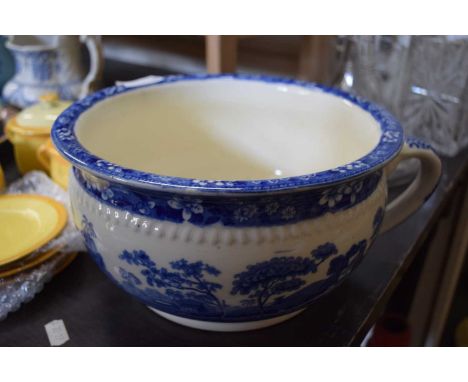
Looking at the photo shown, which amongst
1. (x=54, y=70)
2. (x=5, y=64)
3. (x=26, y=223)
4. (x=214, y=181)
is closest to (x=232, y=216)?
(x=214, y=181)

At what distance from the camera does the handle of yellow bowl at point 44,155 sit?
21.8 inches

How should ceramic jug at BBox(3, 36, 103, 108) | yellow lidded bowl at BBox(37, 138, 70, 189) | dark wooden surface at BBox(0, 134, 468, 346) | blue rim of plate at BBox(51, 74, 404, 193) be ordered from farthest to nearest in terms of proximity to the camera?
ceramic jug at BBox(3, 36, 103, 108) < yellow lidded bowl at BBox(37, 138, 70, 189) < dark wooden surface at BBox(0, 134, 468, 346) < blue rim of plate at BBox(51, 74, 404, 193)

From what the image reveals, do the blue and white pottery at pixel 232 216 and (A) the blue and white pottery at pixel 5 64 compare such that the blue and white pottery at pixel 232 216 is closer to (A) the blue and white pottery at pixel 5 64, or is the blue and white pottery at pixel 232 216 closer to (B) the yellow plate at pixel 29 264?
(B) the yellow plate at pixel 29 264

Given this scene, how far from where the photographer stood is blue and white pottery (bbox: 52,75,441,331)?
302mm

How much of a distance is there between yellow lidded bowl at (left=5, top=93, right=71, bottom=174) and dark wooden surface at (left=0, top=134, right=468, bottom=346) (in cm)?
17

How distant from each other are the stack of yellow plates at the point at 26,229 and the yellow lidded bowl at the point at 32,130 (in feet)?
0.30

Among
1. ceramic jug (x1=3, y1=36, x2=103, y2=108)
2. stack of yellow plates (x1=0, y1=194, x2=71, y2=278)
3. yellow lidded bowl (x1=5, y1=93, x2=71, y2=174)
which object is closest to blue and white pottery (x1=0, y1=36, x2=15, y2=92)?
ceramic jug (x1=3, y1=36, x2=103, y2=108)

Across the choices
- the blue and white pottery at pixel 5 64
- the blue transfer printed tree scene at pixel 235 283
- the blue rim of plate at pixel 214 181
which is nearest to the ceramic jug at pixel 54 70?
the blue and white pottery at pixel 5 64

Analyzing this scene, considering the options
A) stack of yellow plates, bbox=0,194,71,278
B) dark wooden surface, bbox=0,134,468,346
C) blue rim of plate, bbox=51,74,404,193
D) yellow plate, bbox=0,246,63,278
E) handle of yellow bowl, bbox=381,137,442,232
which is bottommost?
dark wooden surface, bbox=0,134,468,346

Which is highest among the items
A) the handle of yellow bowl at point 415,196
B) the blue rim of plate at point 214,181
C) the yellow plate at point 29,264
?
the blue rim of plate at point 214,181

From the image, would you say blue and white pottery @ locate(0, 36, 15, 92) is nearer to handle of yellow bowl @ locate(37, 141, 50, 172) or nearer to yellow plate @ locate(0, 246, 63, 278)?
handle of yellow bowl @ locate(37, 141, 50, 172)

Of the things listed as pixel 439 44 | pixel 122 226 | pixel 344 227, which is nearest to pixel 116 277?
pixel 122 226

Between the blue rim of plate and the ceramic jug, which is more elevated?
the blue rim of plate

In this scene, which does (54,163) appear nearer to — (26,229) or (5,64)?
(26,229)
